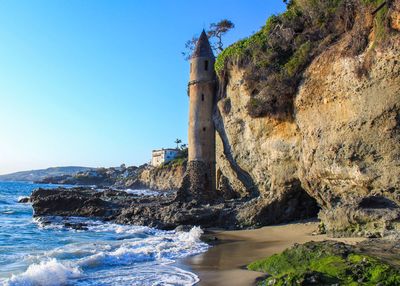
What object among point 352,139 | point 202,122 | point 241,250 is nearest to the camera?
point 241,250

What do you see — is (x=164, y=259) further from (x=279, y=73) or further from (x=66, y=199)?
(x=66, y=199)

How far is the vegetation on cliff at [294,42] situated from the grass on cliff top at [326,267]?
789 centimetres

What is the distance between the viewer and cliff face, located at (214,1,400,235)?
12.9 meters

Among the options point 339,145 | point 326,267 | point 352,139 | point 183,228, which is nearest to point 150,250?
point 183,228

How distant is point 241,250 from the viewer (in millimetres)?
13594

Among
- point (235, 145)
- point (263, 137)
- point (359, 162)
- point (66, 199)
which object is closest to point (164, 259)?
point (359, 162)

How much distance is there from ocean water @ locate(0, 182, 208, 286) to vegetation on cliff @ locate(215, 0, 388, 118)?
7.08m

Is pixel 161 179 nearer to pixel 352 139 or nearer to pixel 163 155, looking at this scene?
pixel 163 155

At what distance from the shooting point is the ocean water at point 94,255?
1030 centimetres

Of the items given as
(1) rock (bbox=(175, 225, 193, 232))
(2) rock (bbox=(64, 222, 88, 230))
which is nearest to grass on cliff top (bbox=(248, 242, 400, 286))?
(1) rock (bbox=(175, 225, 193, 232))

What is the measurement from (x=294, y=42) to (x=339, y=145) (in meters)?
6.54

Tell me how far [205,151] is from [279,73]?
9.83m

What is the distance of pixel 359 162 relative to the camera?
14016mm

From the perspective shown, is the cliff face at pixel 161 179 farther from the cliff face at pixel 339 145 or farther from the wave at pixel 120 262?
the wave at pixel 120 262
